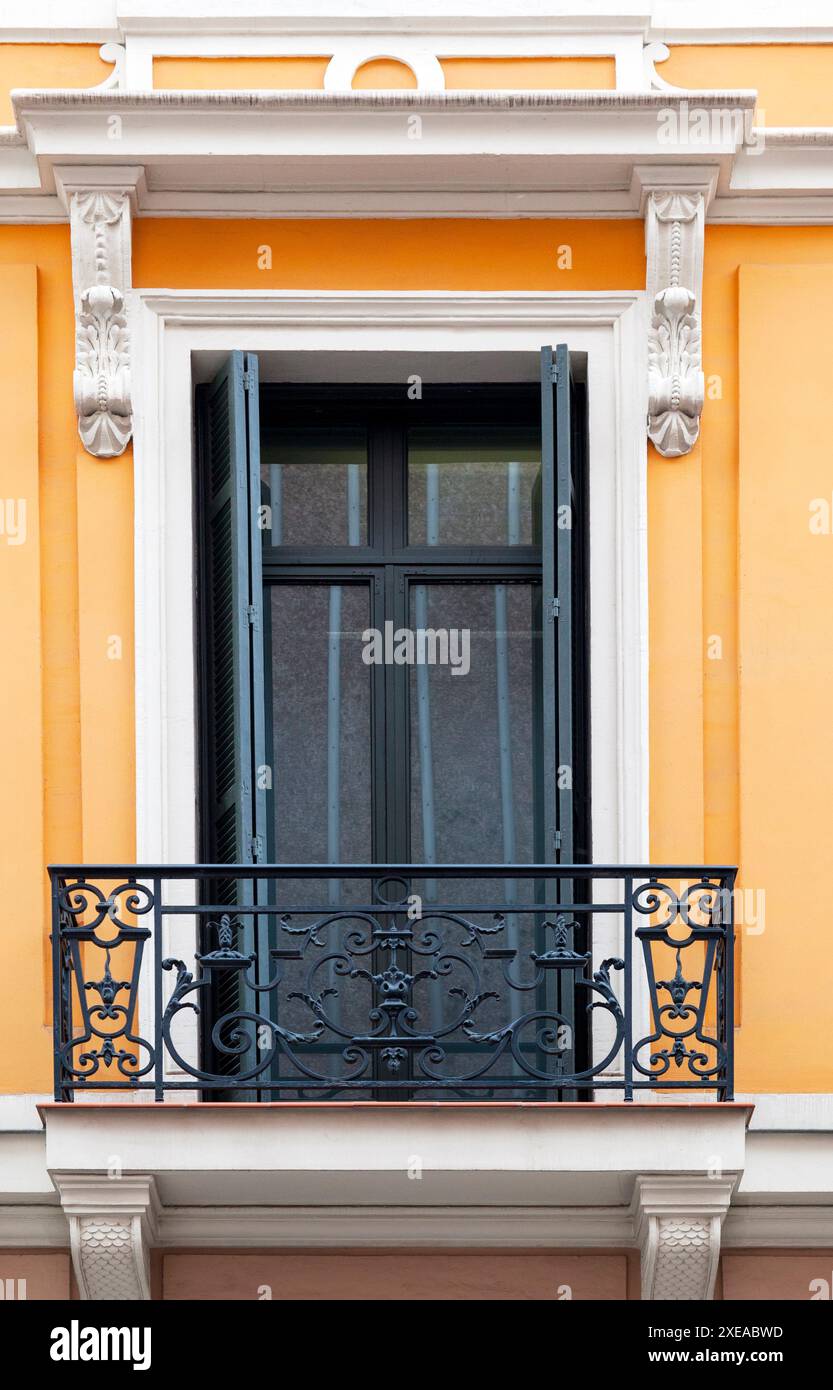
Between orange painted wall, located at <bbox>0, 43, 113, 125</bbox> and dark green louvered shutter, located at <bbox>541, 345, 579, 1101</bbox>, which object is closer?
dark green louvered shutter, located at <bbox>541, 345, 579, 1101</bbox>

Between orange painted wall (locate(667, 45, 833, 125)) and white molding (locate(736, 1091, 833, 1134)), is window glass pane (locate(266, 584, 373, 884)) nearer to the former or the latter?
white molding (locate(736, 1091, 833, 1134))

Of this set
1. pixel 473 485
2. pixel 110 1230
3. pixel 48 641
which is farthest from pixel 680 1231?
pixel 48 641

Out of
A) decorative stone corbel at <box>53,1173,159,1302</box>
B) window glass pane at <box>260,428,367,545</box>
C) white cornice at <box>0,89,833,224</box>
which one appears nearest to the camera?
decorative stone corbel at <box>53,1173,159,1302</box>

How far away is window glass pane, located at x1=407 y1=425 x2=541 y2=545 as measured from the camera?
1203cm

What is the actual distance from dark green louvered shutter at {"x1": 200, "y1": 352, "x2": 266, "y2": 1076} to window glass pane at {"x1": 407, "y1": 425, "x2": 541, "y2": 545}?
84 cm

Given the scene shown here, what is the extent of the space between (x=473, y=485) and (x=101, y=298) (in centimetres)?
171

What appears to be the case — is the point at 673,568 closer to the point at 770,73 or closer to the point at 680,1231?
the point at 770,73

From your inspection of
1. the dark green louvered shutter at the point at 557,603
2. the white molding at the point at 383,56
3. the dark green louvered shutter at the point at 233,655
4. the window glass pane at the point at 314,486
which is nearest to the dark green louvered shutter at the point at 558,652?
the dark green louvered shutter at the point at 557,603

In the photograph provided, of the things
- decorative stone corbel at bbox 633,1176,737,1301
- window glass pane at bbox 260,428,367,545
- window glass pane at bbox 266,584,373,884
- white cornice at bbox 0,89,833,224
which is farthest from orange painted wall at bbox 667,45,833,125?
decorative stone corbel at bbox 633,1176,737,1301

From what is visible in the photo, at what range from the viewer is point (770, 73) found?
39.3ft

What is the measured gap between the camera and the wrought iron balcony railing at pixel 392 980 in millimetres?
Answer: 10547

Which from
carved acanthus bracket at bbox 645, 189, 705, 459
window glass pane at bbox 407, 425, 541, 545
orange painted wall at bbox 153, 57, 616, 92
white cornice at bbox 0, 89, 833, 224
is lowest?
window glass pane at bbox 407, 425, 541, 545

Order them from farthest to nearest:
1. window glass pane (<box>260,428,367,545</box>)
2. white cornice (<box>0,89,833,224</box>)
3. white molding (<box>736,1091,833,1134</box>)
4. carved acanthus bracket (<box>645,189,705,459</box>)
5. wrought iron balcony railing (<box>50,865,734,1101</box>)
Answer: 1. window glass pane (<box>260,428,367,545</box>)
2. carved acanthus bracket (<box>645,189,705,459</box>)
3. white cornice (<box>0,89,833,224</box>)
4. white molding (<box>736,1091,833,1134</box>)
5. wrought iron balcony railing (<box>50,865,734,1101</box>)

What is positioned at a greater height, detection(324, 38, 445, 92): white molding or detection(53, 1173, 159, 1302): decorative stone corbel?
detection(324, 38, 445, 92): white molding
